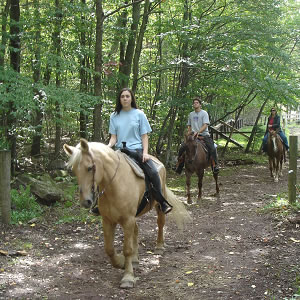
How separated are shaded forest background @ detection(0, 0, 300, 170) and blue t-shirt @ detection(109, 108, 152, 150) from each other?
266 centimetres

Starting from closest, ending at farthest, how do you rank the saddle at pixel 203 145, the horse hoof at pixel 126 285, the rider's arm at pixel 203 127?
the horse hoof at pixel 126 285
the rider's arm at pixel 203 127
the saddle at pixel 203 145

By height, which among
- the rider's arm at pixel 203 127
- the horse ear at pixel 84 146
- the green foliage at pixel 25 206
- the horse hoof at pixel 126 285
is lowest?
the horse hoof at pixel 126 285

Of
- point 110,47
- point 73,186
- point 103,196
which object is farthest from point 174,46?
point 103,196

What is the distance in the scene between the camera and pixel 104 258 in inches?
232

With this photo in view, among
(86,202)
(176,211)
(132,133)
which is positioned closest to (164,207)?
(176,211)

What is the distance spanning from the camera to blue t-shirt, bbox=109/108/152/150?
539cm

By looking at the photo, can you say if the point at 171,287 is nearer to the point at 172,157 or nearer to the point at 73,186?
the point at 73,186

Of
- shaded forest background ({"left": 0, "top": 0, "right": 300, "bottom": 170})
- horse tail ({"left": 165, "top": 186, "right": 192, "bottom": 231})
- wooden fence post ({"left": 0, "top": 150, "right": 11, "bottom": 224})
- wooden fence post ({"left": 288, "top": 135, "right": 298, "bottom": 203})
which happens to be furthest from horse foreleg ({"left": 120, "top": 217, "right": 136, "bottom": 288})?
wooden fence post ({"left": 288, "top": 135, "right": 298, "bottom": 203})

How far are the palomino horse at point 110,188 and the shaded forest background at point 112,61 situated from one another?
329 cm

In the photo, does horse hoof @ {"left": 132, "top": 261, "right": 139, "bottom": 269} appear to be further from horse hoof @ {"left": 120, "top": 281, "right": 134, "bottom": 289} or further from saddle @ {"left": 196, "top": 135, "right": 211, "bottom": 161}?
saddle @ {"left": 196, "top": 135, "right": 211, "bottom": 161}

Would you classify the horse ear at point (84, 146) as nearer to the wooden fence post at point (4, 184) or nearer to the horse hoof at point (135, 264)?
the horse hoof at point (135, 264)

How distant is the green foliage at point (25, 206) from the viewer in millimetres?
7698

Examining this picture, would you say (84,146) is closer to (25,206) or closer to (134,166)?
(134,166)

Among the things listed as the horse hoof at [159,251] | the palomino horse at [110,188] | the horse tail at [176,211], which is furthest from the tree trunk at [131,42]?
the palomino horse at [110,188]
